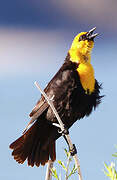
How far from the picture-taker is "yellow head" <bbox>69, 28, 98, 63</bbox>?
1.93 metres

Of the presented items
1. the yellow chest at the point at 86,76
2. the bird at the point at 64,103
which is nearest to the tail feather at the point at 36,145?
the bird at the point at 64,103

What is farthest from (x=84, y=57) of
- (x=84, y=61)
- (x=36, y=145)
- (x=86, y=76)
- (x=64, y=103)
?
(x=36, y=145)

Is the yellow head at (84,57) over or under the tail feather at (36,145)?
over

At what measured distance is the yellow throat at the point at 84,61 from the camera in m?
1.81

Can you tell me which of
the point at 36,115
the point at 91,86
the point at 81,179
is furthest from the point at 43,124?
the point at 81,179

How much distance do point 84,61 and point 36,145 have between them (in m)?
0.64

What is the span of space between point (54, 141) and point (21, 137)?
0.72 ft

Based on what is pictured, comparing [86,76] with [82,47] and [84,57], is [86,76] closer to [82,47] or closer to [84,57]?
[84,57]

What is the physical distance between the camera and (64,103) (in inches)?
70.4

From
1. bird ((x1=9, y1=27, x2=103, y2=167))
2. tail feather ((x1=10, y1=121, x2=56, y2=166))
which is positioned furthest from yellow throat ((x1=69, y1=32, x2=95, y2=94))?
tail feather ((x1=10, y1=121, x2=56, y2=166))

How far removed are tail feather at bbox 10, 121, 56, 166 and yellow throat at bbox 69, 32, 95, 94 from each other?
376 mm

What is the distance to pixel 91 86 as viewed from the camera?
1.86m

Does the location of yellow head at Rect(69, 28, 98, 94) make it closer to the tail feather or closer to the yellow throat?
the yellow throat

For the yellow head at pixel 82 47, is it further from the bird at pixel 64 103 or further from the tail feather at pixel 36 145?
the tail feather at pixel 36 145
